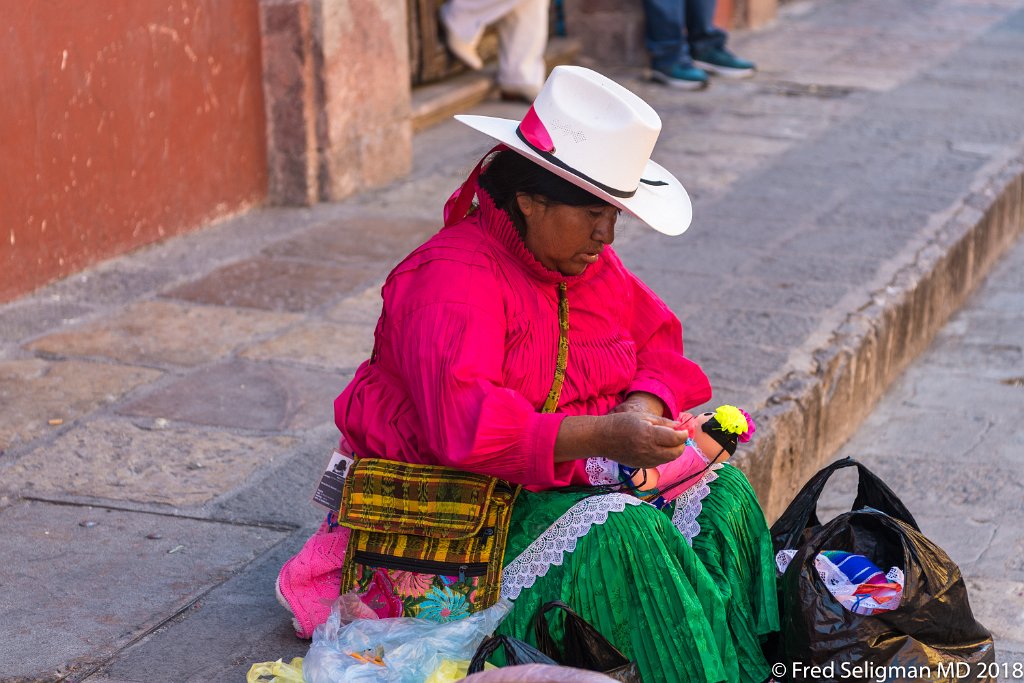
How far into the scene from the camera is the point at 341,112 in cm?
602

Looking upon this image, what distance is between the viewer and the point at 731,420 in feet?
9.07

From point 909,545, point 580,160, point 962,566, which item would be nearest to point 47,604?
point 580,160

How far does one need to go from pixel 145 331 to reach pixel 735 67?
5.63 metres

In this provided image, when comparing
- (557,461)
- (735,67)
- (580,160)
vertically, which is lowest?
(735,67)

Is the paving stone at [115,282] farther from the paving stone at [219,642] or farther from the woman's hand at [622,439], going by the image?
the woman's hand at [622,439]

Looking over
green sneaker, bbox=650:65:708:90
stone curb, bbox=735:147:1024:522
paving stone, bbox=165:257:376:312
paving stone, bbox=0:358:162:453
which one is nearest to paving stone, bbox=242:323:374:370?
paving stone, bbox=165:257:376:312

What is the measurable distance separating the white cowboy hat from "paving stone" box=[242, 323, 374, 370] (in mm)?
1801

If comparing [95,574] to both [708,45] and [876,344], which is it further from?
[708,45]

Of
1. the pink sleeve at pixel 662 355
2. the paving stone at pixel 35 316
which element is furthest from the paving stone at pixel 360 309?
the pink sleeve at pixel 662 355

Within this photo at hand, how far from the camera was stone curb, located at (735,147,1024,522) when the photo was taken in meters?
3.93

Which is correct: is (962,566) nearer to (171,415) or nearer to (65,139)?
(171,415)

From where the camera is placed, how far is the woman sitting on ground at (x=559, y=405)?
8.01ft

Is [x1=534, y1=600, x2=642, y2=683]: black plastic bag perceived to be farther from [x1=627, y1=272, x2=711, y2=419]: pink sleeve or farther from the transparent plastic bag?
[x1=627, y1=272, x2=711, y2=419]: pink sleeve

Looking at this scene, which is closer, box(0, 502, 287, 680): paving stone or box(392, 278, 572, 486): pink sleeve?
box(392, 278, 572, 486): pink sleeve
